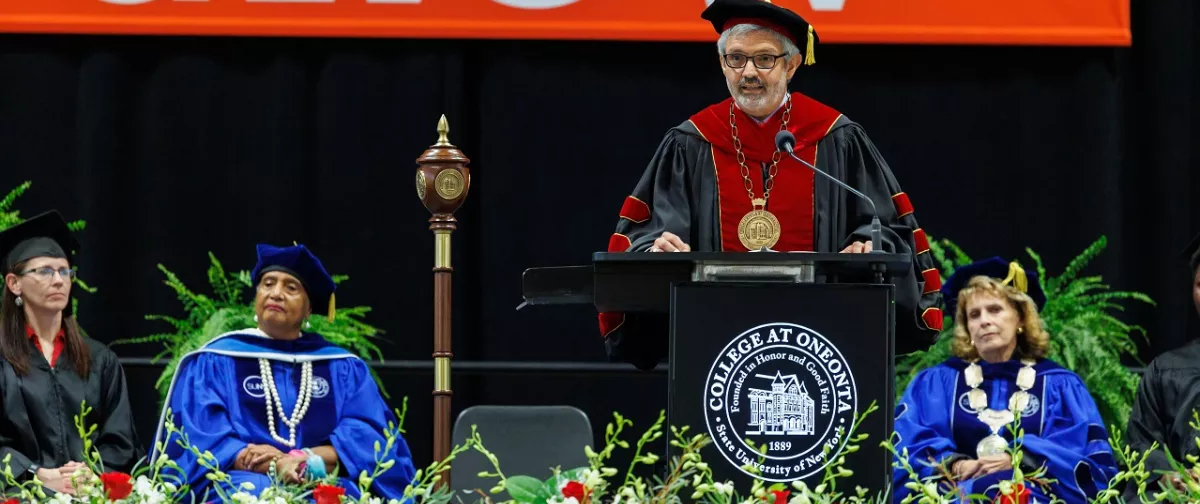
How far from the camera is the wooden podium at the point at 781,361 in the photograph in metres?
2.67

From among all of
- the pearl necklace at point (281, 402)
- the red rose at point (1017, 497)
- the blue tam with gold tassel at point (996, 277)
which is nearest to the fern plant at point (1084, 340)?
the blue tam with gold tassel at point (996, 277)

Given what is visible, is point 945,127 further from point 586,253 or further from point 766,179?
point 766,179

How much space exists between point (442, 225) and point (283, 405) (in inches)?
29.0

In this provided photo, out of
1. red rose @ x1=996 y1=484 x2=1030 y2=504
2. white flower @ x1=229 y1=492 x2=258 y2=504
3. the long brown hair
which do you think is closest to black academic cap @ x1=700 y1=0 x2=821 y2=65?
red rose @ x1=996 y1=484 x2=1030 y2=504

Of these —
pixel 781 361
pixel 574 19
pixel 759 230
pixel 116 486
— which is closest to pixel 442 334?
pixel 574 19

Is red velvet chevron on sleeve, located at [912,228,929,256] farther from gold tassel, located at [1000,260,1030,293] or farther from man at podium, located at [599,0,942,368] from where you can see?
gold tassel, located at [1000,260,1030,293]

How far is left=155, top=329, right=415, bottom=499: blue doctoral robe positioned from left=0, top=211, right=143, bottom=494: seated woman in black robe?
0.69 ft

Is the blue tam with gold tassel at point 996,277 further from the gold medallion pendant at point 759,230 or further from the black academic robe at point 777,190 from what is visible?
the gold medallion pendant at point 759,230

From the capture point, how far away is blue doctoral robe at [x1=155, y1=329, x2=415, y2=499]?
471cm

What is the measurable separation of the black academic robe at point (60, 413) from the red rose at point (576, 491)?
3.14 metres

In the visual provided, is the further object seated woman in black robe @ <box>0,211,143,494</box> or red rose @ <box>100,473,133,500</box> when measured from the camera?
seated woman in black robe @ <box>0,211,143,494</box>

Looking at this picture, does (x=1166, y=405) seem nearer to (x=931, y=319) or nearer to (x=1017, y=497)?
(x=931, y=319)

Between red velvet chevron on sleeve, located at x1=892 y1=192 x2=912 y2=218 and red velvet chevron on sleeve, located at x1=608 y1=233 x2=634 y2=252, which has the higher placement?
red velvet chevron on sleeve, located at x1=892 y1=192 x2=912 y2=218

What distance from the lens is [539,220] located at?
6125 mm
